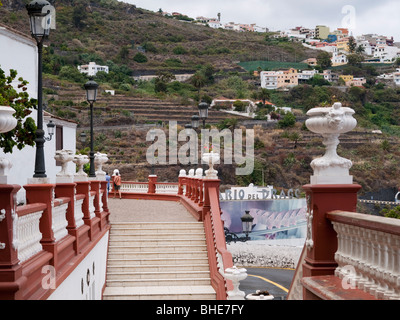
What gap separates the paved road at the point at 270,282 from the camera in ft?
95.8

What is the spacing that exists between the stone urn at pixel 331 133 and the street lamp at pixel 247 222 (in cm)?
4175

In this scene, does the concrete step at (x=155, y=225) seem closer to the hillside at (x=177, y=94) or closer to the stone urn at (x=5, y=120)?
the stone urn at (x=5, y=120)

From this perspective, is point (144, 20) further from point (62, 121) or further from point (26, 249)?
point (26, 249)

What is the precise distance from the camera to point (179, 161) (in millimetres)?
69938

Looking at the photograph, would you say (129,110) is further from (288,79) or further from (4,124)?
(4,124)

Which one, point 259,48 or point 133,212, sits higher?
point 259,48

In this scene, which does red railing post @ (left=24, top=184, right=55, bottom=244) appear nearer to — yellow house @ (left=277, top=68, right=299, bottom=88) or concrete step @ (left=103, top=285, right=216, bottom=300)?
concrete step @ (left=103, top=285, right=216, bottom=300)

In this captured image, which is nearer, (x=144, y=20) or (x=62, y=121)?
(x=62, y=121)

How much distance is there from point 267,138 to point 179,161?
2450cm

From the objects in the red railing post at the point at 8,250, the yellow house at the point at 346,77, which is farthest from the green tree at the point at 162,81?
the red railing post at the point at 8,250

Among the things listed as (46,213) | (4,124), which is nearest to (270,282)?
(46,213)

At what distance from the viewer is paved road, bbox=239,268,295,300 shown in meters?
29.2

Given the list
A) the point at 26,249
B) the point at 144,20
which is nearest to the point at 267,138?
the point at 26,249
